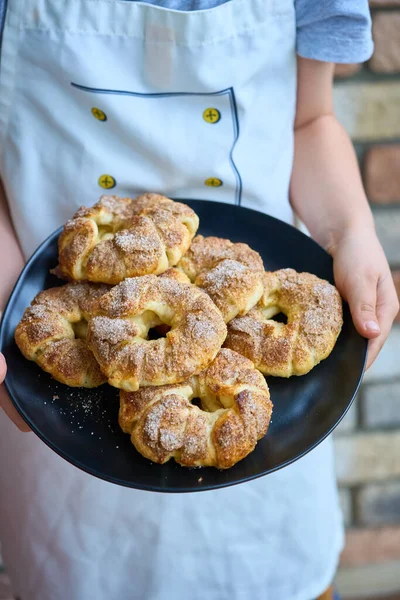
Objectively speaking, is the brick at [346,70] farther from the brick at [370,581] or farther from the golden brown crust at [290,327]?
the brick at [370,581]

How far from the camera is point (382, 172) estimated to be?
133 cm

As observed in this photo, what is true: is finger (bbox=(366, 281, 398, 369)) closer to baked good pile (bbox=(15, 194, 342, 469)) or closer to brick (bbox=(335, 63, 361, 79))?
baked good pile (bbox=(15, 194, 342, 469))

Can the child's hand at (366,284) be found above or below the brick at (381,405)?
above

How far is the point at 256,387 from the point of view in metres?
0.76

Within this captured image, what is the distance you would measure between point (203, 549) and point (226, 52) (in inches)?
34.1

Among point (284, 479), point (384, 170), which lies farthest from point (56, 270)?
point (384, 170)

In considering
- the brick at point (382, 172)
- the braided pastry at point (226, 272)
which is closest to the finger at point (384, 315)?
the braided pastry at point (226, 272)

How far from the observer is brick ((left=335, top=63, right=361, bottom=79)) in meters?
1.24

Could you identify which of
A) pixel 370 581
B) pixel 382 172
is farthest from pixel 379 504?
pixel 382 172

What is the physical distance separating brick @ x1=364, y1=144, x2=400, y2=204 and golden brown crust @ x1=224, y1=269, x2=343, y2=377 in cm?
52

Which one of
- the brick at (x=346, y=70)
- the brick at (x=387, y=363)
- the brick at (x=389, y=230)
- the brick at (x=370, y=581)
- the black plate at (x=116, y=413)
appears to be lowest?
the brick at (x=370, y=581)

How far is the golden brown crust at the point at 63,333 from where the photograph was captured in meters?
0.80

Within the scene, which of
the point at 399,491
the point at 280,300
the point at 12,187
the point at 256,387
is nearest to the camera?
the point at 256,387

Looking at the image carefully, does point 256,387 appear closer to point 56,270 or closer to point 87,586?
point 56,270
